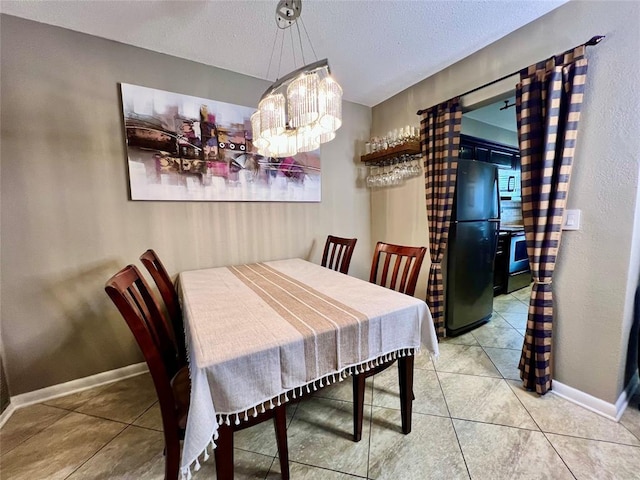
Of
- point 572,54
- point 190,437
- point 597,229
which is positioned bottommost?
point 190,437

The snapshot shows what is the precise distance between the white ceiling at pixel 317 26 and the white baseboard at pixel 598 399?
7.82 ft

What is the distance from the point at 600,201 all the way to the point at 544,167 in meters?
0.34

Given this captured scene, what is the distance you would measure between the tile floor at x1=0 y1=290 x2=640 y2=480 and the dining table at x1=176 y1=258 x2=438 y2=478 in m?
0.23

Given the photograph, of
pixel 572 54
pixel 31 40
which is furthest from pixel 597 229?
pixel 31 40

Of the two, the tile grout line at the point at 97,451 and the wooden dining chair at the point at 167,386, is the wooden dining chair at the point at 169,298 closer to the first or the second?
the wooden dining chair at the point at 167,386

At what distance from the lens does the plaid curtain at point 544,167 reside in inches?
57.7

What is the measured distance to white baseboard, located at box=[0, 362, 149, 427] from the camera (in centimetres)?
166

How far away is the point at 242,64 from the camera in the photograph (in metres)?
2.14

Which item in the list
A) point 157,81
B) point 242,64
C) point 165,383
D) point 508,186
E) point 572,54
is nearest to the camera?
point 165,383

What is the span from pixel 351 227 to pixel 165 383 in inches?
93.8

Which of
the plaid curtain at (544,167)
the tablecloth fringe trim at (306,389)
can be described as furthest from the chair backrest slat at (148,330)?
the plaid curtain at (544,167)

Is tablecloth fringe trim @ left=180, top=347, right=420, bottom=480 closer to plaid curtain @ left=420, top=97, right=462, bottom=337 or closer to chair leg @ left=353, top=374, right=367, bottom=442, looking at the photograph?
chair leg @ left=353, top=374, right=367, bottom=442

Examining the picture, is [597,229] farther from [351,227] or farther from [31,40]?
[31,40]

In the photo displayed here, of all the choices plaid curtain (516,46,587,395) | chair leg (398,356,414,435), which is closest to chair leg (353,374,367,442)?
chair leg (398,356,414,435)
